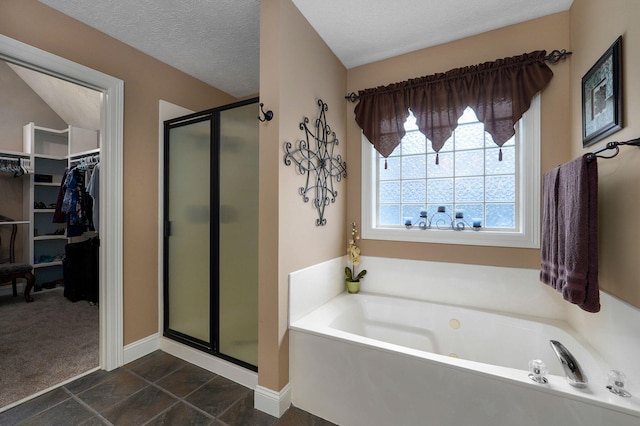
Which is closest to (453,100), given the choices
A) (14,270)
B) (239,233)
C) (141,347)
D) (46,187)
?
(239,233)

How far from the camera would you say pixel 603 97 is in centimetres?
138

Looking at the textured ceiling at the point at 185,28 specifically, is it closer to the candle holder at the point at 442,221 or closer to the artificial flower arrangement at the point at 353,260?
the artificial flower arrangement at the point at 353,260

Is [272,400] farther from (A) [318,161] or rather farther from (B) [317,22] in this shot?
(B) [317,22]

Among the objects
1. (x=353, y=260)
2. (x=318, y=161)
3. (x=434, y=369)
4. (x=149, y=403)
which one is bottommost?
(x=149, y=403)

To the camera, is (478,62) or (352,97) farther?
(352,97)

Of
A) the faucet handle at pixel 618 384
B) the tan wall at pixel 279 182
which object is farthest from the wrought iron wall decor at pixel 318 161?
the faucet handle at pixel 618 384

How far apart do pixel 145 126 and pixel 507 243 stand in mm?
2998

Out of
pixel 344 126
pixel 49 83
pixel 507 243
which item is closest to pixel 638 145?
pixel 507 243

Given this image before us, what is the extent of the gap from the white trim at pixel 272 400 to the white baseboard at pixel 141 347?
1188 millimetres

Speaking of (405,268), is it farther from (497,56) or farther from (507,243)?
(497,56)

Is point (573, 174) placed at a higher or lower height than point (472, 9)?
lower

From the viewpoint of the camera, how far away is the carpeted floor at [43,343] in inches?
75.1

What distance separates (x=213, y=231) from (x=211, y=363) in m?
1.01

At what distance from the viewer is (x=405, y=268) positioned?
2295mm
